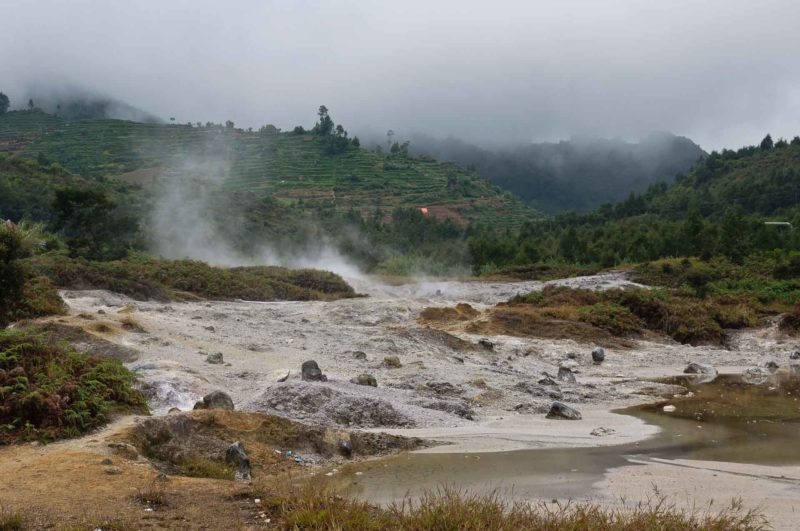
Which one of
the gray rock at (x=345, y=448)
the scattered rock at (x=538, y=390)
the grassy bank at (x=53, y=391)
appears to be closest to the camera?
the grassy bank at (x=53, y=391)

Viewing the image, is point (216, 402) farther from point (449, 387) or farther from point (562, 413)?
point (562, 413)

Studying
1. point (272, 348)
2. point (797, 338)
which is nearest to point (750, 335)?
point (797, 338)

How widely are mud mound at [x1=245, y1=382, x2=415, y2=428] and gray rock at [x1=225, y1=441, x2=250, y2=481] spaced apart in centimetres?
278

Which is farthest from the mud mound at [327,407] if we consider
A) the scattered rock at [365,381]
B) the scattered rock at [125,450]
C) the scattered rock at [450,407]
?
the scattered rock at [125,450]

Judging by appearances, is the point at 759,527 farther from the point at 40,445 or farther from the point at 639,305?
the point at 639,305

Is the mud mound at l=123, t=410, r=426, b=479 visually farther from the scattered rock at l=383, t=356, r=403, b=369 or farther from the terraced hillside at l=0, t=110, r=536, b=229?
the terraced hillside at l=0, t=110, r=536, b=229

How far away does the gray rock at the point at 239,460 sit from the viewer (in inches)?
350

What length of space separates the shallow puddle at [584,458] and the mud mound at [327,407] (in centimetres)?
215

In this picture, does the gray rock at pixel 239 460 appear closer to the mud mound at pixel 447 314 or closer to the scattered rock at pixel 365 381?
the scattered rock at pixel 365 381

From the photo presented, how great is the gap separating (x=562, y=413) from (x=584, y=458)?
3680 mm

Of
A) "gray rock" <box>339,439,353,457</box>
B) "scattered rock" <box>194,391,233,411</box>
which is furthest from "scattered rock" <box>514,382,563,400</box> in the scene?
"scattered rock" <box>194,391,233,411</box>

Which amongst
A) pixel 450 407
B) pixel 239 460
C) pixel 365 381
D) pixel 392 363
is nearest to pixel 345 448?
pixel 239 460

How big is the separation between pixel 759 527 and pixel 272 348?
16.4m

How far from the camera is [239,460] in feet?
29.7
